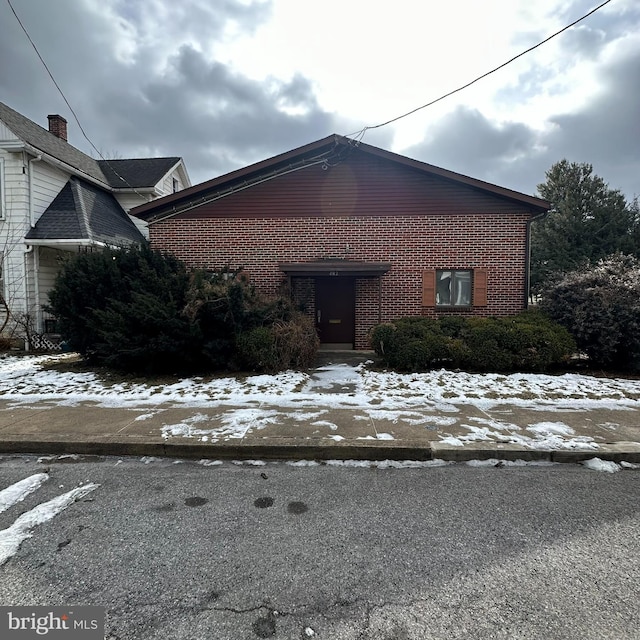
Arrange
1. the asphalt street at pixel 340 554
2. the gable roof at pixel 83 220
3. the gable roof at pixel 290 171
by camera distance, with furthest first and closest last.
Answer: the gable roof at pixel 83 220
the gable roof at pixel 290 171
the asphalt street at pixel 340 554

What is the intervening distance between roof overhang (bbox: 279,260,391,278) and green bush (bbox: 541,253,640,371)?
4.20 metres

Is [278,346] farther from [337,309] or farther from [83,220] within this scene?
[83,220]

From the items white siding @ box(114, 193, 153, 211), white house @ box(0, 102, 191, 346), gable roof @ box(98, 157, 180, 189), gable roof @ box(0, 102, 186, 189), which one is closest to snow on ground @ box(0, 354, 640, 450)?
white house @ box(0, 102, 191, 346)

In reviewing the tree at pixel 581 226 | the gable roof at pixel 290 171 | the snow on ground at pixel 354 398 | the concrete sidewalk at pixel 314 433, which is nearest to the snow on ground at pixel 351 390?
the snow on ground at pixel 354 398

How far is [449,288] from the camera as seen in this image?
1156cm

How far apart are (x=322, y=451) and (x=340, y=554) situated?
1.70 m

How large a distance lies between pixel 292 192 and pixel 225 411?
777 centimetres

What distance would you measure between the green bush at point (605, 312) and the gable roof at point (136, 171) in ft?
51.2

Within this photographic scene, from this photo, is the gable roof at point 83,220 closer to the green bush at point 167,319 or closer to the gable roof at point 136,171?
the gable roof at point 136,171

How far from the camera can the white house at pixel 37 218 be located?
40.3ft

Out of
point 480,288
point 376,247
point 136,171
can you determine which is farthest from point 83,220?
point 480,288

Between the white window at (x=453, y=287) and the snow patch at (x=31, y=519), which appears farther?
the white window at (x=453, y=287)

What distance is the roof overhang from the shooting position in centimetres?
1064

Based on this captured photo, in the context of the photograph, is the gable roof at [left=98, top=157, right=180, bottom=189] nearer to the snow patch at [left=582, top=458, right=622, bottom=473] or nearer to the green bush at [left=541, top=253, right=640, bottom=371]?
the green bush at [left=541, top=253, right=640, bottom=371]
